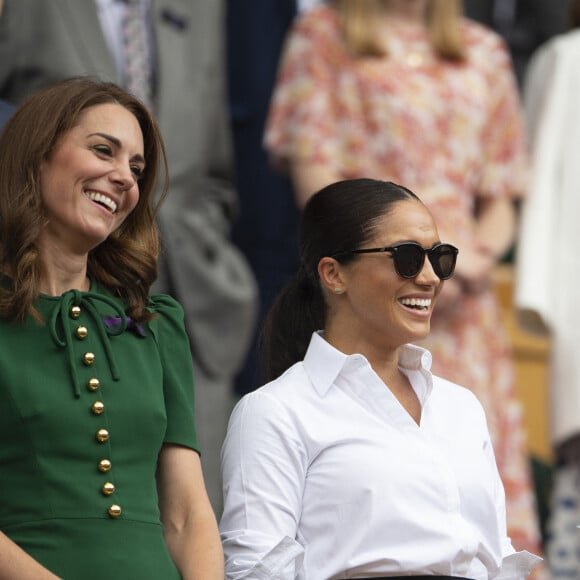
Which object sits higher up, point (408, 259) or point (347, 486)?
point (408, 259)

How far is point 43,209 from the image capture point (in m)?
3.53

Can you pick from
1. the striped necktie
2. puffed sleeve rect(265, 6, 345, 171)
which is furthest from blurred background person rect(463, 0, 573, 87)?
the striped necktie

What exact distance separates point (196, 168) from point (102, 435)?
240cm

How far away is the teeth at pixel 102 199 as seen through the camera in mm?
3566

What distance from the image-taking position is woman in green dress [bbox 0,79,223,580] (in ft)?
10.8

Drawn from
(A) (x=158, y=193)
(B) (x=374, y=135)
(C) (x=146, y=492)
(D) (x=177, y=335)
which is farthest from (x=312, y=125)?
(C) (x=146, y=492)

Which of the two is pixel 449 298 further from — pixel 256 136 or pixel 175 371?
pixel 175 371

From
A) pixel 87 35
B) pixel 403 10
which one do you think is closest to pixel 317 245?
pixel 87 35

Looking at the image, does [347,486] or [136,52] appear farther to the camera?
[136,52]

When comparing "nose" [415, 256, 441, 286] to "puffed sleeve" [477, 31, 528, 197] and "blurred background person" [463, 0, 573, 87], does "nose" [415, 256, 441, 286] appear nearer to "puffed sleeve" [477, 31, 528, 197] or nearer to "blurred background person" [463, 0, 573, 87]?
"puffed sleeve" [477, 31, 528, 197]

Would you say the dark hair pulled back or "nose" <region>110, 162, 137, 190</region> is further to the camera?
the dark hair pulled back

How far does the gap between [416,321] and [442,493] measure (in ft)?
1.24

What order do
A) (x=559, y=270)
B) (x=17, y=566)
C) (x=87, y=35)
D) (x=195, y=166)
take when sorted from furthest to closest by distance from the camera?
(x=559, y=270) < (x=195, y=166) < (x=87, y=35) < (x=17, y=566)

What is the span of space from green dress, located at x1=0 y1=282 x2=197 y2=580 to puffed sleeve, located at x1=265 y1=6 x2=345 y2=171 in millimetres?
2271
